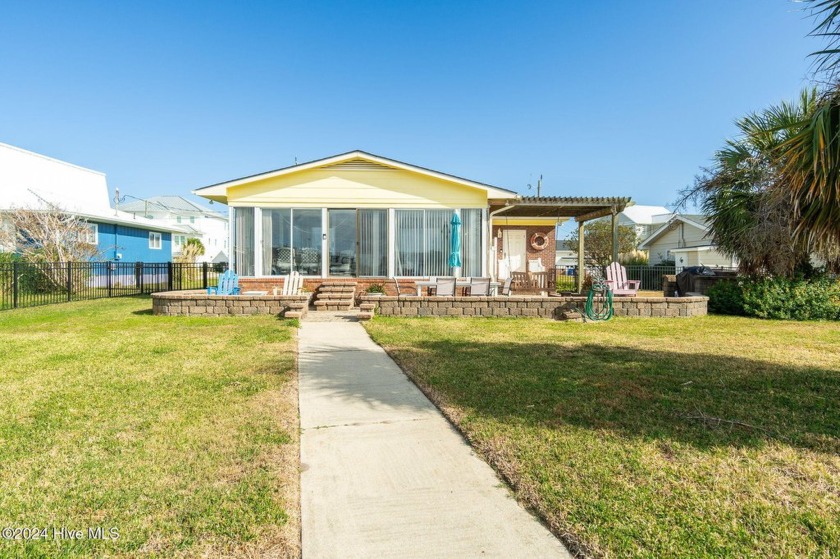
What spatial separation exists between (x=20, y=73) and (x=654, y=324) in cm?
2297

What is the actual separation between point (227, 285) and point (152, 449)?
9849mm

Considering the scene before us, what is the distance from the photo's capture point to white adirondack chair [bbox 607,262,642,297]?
11.8 m

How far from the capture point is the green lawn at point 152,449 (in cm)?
222

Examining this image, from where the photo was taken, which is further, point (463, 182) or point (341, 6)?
point (341, 6)

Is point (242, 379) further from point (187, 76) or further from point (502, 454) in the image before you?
point (187, 76)

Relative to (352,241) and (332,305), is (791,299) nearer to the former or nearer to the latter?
(332,305)

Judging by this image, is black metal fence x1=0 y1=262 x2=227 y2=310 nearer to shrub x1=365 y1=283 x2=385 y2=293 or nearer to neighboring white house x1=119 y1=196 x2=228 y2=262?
shrub x1=365 y1=283 x2=385 y2=293

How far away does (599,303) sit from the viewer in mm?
10703

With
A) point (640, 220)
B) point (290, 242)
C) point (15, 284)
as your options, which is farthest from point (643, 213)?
point (15, 284)

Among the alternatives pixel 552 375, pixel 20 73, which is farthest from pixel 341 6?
pixel 552 375

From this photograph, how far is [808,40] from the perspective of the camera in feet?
14.1

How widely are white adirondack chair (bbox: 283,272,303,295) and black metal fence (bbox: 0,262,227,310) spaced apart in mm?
5393

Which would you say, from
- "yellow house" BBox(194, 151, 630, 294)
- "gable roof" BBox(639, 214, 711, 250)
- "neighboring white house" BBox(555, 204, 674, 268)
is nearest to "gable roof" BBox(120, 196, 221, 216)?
"yellow house" BBox(194, 151, 630, 294)

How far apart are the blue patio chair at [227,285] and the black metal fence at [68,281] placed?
4529 millimetres
